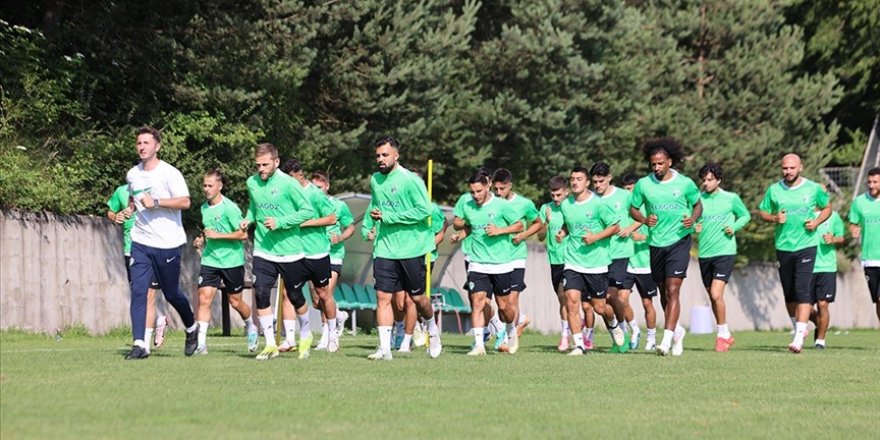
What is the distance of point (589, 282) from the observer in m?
19.2

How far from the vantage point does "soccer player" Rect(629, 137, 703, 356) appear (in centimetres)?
1839

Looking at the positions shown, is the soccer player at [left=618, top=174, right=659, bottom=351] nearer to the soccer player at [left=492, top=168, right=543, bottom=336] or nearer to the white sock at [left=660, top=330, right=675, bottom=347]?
the soccer player at [left=492, top=168, right=543, bottom=336]

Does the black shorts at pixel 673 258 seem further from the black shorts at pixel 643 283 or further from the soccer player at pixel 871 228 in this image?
the soccer player at pixel 871 228

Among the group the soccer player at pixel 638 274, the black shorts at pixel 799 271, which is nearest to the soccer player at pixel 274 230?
the soccer player at pixel 638 274

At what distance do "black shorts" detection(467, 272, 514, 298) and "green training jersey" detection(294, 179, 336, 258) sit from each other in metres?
2.53

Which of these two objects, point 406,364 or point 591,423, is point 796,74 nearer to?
point 406,364

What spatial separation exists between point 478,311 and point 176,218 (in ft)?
14.6

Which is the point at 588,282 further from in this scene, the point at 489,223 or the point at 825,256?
the point at 825,256

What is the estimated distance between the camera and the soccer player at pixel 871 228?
70.9 ft

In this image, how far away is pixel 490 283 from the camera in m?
18.8

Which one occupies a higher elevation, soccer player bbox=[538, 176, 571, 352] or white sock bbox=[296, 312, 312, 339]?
soccer player bbox=[538, 176, 571, 352]

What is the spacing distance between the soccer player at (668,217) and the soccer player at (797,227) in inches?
83.7

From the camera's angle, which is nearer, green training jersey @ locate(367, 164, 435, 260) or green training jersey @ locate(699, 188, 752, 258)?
green training jersey @ locate(367, 164, 435, 260)

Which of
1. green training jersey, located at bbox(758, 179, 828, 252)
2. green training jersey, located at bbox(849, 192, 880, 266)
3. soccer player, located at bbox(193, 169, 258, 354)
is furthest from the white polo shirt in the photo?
green training jersey, located at bbox(849, 192, 880, 266)
